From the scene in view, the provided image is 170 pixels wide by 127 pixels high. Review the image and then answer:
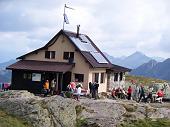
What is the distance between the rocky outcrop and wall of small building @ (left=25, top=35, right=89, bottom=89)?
1790 cm

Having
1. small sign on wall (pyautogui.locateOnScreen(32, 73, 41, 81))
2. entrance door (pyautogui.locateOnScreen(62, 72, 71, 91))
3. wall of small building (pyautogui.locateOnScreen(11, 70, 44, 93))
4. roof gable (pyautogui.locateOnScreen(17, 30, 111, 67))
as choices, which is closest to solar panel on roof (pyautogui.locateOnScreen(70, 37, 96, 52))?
roof gable (pyautogui.locateOnScreen(17, 30, 111, 67))

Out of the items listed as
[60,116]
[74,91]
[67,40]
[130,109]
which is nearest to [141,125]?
[130,109]

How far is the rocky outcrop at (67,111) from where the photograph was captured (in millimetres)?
28312

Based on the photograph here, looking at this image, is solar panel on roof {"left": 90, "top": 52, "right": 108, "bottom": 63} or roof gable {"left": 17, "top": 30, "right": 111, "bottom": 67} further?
solar panel on roof {"left": 90, "top": 52, "right": 108, "bottom": 63}

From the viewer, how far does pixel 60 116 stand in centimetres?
2922

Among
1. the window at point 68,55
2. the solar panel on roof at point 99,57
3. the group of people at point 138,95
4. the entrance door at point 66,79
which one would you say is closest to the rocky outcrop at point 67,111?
the group of people at point 138,95

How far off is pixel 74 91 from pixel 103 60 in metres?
16.8

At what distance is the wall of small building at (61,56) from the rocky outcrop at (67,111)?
1790cm

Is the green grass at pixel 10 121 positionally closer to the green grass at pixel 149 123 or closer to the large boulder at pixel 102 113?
the large boulder at pixel 102 113

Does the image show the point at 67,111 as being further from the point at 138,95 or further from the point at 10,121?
the point at 138,95

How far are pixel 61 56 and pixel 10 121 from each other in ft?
98.1

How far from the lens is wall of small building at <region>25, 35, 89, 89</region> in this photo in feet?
176

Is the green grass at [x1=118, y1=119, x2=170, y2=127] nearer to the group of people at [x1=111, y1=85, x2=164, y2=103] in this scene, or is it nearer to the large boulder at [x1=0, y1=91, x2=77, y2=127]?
the large boulder at [x1=0, y1=91, x2=77, y2=127]

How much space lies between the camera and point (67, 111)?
98.7 feet
